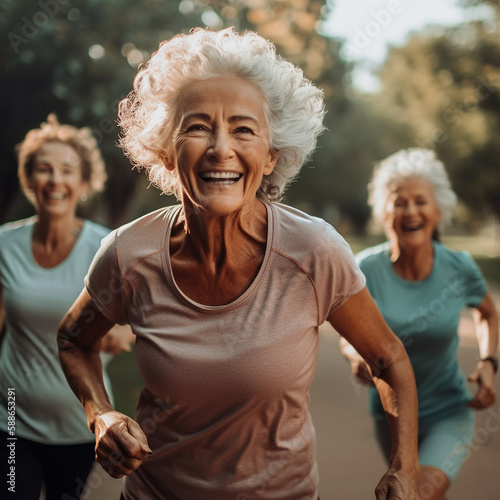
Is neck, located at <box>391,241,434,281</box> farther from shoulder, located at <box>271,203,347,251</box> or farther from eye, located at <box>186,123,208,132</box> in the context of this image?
eye, located at <box>186,123,208,132</box>

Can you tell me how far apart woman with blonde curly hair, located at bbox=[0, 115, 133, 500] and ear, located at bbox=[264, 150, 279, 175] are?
4.54 ft

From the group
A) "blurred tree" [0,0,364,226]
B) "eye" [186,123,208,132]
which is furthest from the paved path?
"blurred tree" [0,0,364,226]

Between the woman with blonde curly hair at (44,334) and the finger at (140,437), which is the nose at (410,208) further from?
the finger at (140,437)

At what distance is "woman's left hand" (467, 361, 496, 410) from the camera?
3332 mm

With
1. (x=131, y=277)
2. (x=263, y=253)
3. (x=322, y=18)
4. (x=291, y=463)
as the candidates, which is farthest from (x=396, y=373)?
(x=322, y=18)

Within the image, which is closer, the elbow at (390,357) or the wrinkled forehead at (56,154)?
the elbow at (390,357)

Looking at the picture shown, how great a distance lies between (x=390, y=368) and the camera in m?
2.06

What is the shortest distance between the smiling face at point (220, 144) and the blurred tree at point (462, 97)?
19.1 meters

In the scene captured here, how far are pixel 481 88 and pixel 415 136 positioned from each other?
441 inches

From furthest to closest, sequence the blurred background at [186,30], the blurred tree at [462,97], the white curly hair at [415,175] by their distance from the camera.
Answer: the blurred tree at [462,97] → the blurred background at [186,30] → the white curly hair at [415,175]

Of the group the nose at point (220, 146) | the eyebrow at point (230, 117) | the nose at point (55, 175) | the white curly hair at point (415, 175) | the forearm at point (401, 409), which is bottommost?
the forearm at point (401, 409)

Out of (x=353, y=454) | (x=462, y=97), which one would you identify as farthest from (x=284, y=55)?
(x=462, y=97)

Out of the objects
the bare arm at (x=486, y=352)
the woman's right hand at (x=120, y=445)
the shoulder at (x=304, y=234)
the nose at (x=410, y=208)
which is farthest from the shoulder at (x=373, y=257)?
the woman's right hand at (x=120, y=445)

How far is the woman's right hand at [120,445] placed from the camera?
71.7 inches
